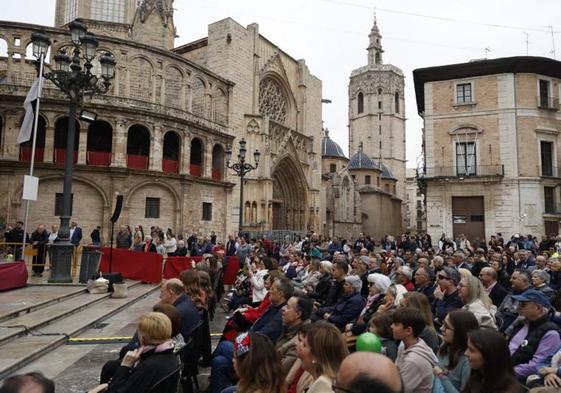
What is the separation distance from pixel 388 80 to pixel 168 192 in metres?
46.7

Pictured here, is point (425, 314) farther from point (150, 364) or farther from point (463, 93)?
point (463, 93)

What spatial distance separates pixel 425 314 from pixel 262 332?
5.66 ft

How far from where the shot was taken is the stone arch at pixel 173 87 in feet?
76.5

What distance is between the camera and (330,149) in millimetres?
47969

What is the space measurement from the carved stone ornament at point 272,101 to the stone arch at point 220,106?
482 centimetres

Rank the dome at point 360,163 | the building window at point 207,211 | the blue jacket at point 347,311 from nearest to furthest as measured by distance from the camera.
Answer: the blue jacket at point 347,311, the building window at point 207,211, the dome at point 360,163

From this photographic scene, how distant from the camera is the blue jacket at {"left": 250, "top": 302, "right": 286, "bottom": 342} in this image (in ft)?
14.5

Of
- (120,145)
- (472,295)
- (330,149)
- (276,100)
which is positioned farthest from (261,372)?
(330,149)

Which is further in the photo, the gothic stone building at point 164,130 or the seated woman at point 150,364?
the gothic stone building at point 164,130

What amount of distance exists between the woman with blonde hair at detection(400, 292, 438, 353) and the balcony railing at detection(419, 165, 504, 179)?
2149 cm

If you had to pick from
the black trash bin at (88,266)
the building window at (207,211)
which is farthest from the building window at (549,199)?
the black trash bin at (88,266)

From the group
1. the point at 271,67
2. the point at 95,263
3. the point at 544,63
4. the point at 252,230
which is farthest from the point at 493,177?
the point at 95,263

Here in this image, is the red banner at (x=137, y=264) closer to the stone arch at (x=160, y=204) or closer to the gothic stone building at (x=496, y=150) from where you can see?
the stone arch at (x=160, y=204)

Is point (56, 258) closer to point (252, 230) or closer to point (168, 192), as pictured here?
point (168, 192)
